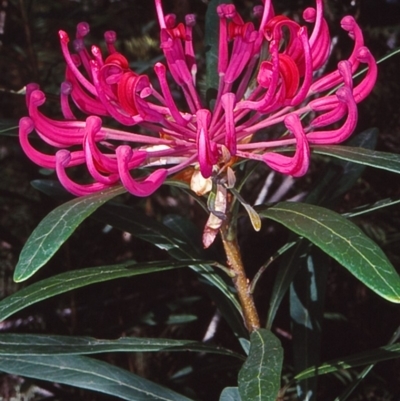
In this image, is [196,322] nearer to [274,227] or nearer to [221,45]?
[274,227]

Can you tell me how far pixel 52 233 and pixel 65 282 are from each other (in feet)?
0.39

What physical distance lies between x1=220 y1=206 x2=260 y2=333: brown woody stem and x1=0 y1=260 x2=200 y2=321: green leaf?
8 cm

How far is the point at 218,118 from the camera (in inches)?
37.8

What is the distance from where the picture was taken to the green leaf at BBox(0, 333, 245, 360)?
0.99 m

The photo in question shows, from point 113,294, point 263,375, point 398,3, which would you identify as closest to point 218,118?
point 263,375

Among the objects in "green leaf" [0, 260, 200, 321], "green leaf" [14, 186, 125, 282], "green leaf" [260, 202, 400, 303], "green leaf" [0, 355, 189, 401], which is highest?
"green leaf" [14, 186, 125, 282]

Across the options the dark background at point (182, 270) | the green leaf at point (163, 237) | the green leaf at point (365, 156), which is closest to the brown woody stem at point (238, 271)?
the green leaf at point (163, 237)

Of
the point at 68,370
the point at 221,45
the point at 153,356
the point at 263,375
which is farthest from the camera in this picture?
the point at 153,356

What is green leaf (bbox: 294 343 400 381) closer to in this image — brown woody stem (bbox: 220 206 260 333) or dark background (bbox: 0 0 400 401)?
brown woody stem (bbox: 220 206 260 333)

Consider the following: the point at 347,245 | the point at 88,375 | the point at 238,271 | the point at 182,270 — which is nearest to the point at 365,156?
the point at 347,245

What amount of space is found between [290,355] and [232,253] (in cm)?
89

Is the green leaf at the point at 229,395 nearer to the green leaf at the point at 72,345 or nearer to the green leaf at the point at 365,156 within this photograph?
the green leaf at the point at 72,345

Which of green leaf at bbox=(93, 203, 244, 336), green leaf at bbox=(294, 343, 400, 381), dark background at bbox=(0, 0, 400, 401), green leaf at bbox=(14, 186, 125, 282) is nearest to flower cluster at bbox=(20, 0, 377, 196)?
green leaf at bbox=(14, 186, 125, 282)

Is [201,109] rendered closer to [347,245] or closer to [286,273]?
[347,245]
